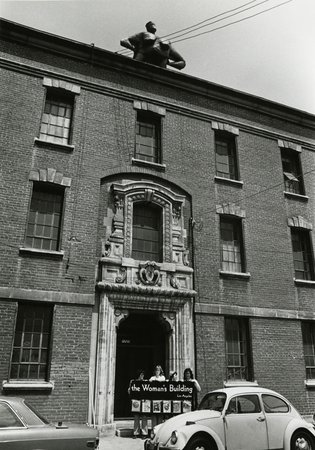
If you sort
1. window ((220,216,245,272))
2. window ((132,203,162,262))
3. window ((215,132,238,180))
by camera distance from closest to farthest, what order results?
window ((132,203,162,262)) < window ((220,216,245,272)) < window ((215,132,238,180))

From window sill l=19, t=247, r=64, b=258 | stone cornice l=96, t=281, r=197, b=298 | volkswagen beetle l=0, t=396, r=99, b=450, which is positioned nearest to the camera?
volkswagen beetle l=0, t=396, r=99, b=450

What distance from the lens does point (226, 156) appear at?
16.6 m

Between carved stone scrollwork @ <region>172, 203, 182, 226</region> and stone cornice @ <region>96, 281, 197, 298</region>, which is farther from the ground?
carved stone scrollwork @ <region>172, 203, 182, 226</region>

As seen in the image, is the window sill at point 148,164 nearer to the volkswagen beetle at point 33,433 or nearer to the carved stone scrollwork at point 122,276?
the carved stone scrollwork at point 122,276

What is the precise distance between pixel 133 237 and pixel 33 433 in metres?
8.19

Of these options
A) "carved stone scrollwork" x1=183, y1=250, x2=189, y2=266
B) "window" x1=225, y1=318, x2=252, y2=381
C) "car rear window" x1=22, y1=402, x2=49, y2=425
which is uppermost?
"carved stone scrollwork" x1=183, y1=250, x2=189, y2=266

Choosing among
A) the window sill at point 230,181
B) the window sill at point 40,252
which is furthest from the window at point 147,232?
the window sill at point 230,181

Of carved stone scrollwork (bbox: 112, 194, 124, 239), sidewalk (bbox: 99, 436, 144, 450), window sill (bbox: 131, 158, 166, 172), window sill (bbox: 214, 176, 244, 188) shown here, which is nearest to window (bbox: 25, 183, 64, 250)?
carved stone scrollwork (bbox: 112, 194, 124, 239)

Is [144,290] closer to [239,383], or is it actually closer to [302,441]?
[239,383]

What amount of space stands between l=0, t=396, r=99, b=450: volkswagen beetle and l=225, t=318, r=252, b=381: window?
796 centimetres

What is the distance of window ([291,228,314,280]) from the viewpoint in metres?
16.1

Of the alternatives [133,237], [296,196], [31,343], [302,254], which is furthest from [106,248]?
[296,196]

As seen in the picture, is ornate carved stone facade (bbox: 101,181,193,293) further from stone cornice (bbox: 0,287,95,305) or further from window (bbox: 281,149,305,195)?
window (bbox: 281,149,305,195)

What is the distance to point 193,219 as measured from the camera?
47.3 ft
